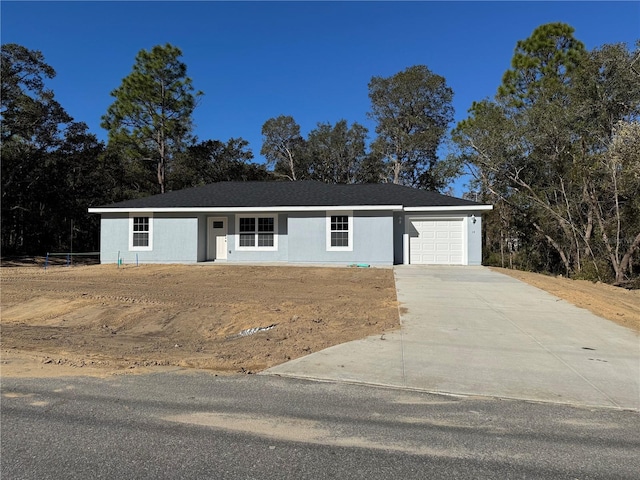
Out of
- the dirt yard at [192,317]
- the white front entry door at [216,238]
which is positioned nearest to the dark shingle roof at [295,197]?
the white front entry door at [216,238]

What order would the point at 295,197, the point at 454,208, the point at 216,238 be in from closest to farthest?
the point at 454,208, the point at 295,197, the point at 216,238

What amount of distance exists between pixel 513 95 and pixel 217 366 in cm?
3047

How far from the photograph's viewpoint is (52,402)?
175 inches

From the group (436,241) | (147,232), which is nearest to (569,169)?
(436,241)

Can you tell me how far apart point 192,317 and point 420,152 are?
112 ft

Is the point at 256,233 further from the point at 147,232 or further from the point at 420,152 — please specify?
the point at 420,152

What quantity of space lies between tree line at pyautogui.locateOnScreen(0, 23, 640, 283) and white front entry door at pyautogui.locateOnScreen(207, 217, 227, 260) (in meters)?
13.7

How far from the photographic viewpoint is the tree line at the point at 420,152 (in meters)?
18.4

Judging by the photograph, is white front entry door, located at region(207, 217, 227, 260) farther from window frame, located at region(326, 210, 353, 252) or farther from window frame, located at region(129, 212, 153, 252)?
window frame, located at region(326, 210, 353, 252)

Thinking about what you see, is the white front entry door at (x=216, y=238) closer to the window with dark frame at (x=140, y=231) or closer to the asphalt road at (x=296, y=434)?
the window with dark frame at (x=140, y=231)

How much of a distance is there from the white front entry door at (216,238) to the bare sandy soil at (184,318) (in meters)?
4.64

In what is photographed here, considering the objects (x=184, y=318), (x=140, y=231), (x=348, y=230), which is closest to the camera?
(x=184, y=318)

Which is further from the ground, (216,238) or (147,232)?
(147,232)

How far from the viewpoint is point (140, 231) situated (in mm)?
19906
